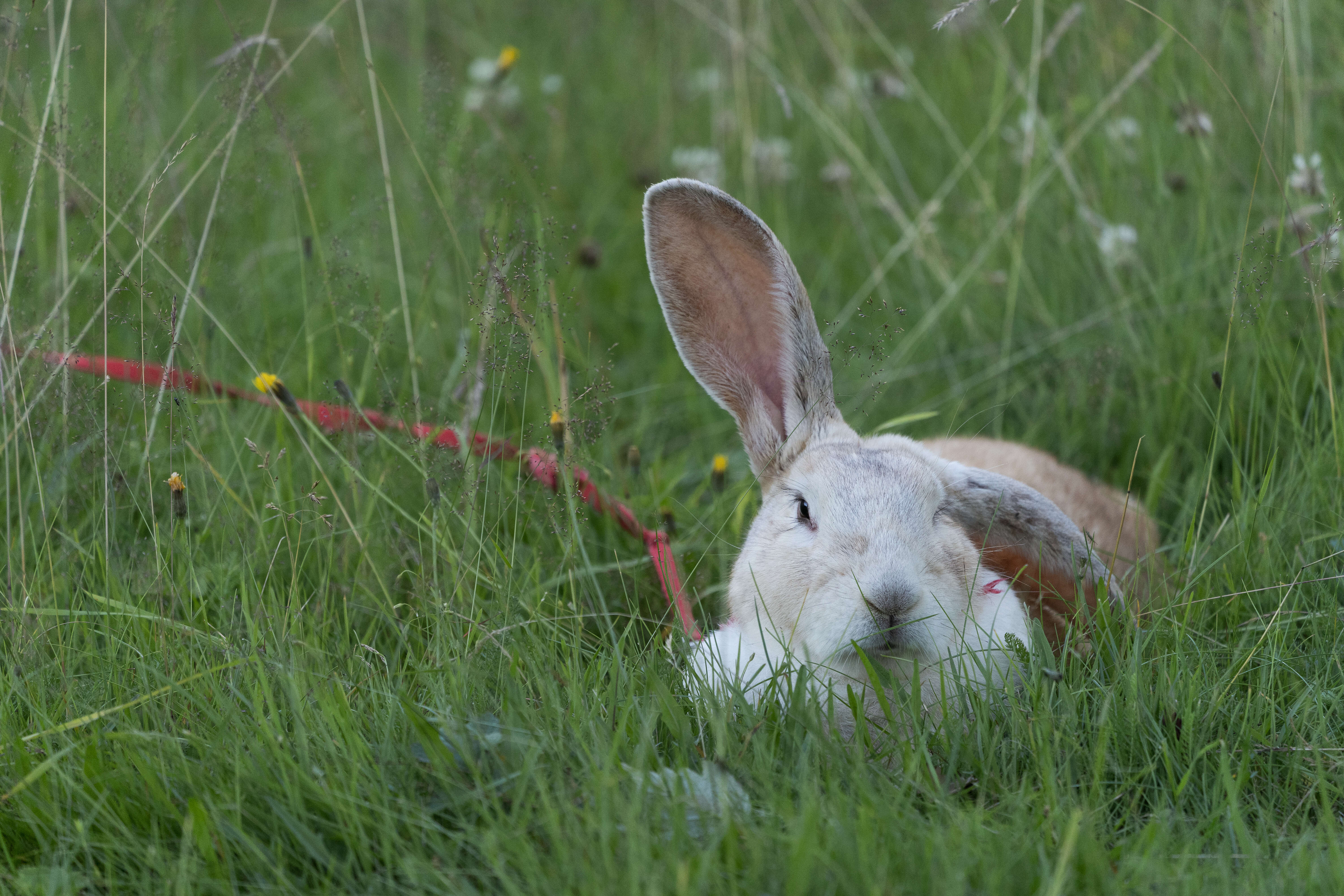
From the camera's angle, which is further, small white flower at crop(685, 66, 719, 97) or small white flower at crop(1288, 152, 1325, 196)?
small white flower at crop(685, 66, 719, 97)

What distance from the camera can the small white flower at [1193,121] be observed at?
167 inches

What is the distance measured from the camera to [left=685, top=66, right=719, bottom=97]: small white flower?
6.55m

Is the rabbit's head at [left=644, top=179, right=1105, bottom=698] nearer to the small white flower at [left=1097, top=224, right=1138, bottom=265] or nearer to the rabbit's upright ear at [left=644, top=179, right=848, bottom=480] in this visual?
the rabbit's upright ear at [left=644, top=179, right=848, bottom=480]

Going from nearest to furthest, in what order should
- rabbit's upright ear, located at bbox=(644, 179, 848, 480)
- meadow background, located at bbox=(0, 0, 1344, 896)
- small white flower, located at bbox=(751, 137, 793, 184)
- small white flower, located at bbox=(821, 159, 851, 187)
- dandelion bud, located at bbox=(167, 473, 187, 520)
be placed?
1. meadow background, located at bbox=(0, 0, 1344, 896)
2. dandelion bud, located at bbox=(167, 473, 187, 520)
3. rabbit's upright ear, located at bbox=(644, 179, 848, 480)
4. small white flower, located at bbox=(821, 159, 851, 187)
5. small white flower, located at bbox=(751, 137, 793, 184)

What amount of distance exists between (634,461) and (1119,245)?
2.30 meters

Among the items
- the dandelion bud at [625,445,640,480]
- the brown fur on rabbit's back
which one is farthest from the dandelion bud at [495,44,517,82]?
the brown fur on rabbit's back

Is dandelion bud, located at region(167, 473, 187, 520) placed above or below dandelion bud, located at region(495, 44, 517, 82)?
below

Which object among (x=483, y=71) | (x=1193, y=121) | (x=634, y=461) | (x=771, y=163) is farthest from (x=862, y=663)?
(x=483, y=71)

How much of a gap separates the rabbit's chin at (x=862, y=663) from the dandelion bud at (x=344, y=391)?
3.64 ft

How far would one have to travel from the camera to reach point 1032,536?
9.71 ft

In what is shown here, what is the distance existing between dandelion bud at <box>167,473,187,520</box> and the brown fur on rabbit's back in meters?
1.98

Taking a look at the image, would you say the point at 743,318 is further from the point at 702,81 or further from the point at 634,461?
the point at 702,81

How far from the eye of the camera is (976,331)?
4891 millimetres

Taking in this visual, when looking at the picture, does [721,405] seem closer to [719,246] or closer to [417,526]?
[719,246]
